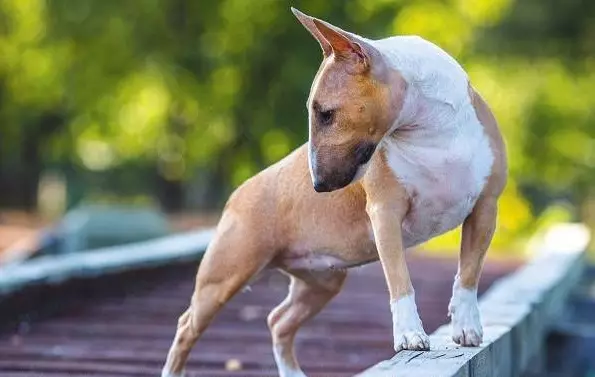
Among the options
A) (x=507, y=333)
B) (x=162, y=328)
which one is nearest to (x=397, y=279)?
(x=507, y=333)

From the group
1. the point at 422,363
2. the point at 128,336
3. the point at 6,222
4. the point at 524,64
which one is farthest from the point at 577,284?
the point at 524,64

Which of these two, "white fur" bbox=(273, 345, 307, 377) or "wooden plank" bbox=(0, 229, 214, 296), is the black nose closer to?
"white fur" bbox=(273, 345, 307, 377)

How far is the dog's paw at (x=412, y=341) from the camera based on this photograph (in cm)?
390

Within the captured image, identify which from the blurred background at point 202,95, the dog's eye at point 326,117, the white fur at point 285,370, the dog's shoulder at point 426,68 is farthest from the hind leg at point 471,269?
the blurred background at point 202,95

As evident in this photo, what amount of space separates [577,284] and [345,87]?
23.6 ft

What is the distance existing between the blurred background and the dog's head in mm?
11259

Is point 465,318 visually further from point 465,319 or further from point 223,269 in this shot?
point 223,269

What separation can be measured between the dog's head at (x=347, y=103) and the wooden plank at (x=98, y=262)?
359 cm

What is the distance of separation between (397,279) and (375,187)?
0.30m

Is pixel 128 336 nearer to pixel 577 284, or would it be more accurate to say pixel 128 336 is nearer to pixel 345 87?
pixel 345 87

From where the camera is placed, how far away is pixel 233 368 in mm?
5848

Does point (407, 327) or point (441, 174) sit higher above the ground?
point (441, 174)

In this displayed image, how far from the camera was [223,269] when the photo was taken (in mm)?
4648

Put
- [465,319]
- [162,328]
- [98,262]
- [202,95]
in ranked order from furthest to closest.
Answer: [202,95]
[98,262]
[162,328]
[465,319]
